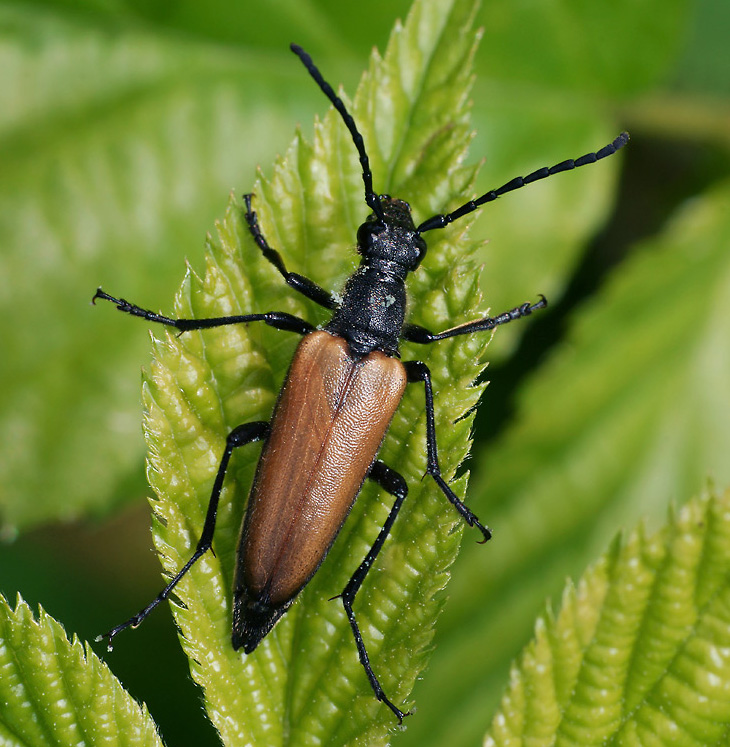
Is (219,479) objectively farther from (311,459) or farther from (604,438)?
(604,438)

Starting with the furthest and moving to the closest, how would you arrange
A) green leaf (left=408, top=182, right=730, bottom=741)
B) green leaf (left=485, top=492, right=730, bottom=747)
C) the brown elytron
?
green leaf (left=408, top=182, right=730, bottom=741), the brown elytron, green leaf (left=485, top=492, right=730, bottom=747)

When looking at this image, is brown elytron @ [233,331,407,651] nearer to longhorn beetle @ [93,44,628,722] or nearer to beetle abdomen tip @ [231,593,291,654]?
longhorn beetle @ [93,44,628,722]

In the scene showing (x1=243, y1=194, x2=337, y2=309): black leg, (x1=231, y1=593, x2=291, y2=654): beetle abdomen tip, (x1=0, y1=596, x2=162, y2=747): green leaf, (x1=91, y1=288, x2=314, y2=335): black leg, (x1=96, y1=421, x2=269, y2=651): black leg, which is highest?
(x1=243, y1=194, x2=337, y2=309): black leg

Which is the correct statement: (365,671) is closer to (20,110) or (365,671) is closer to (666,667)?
(666,667)

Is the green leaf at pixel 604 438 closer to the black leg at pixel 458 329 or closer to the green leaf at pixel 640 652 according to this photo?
the black leg at pixel 458 329

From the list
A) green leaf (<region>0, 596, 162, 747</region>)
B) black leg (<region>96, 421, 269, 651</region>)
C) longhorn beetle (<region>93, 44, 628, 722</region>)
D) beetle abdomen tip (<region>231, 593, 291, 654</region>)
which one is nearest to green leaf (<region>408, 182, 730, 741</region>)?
longhorn beetle (<region>93, 44, 628, 722</region>)

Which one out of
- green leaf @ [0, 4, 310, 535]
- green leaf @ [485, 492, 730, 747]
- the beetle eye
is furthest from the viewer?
green leaf @ [0, 4, 310, 535]

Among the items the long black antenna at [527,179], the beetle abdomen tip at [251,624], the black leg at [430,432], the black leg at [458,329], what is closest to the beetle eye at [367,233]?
the long black antenna at [527,179]
